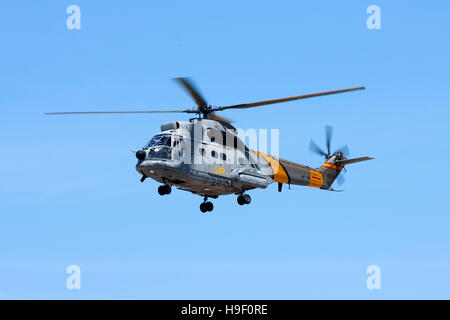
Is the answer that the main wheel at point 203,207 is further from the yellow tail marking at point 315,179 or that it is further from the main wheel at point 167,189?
the yellow tail marking at point 315,179

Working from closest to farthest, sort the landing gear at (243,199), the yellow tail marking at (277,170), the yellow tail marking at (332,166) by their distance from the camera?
the landing gear at (243,199) < the yellow tail marking at (277,170) < the yellow tail marking at (332,166)

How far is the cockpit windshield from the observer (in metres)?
49.1

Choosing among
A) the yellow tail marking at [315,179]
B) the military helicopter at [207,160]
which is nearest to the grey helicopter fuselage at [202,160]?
the military helicopter at [207,160]

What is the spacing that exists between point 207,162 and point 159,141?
3.38m

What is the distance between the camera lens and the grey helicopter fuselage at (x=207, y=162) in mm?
48656

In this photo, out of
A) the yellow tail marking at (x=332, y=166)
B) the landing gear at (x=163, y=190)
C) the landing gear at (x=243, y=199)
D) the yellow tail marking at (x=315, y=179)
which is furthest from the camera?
the yellow tail marking at (x=332, y=166)

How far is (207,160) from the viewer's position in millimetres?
Result: 50531

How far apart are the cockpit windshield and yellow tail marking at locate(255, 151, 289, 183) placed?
26.3ft

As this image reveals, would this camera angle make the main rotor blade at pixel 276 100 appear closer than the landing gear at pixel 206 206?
Yes

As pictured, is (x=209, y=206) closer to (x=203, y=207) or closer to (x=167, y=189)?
(x=203, y=207)

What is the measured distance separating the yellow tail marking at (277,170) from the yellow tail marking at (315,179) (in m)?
3.16

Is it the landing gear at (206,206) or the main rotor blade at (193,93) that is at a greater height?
the main rotor blade at (193,93)
